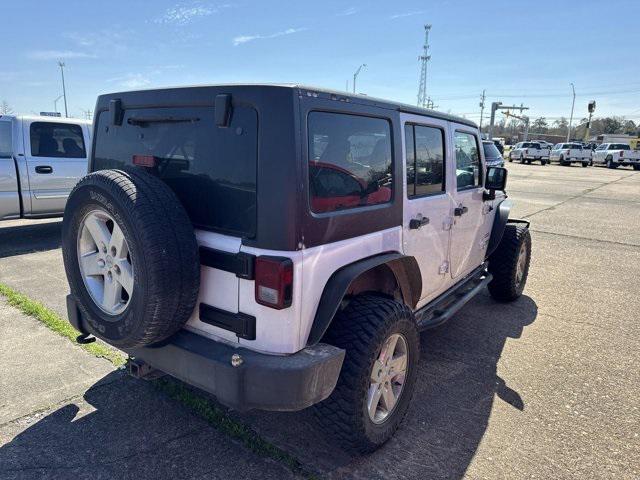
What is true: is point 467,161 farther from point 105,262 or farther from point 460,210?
point 105,262

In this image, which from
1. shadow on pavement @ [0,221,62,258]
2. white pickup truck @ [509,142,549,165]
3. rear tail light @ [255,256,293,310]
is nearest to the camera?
rear tail light @ [255,256,293,310]

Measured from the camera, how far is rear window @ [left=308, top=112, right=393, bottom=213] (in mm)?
2303

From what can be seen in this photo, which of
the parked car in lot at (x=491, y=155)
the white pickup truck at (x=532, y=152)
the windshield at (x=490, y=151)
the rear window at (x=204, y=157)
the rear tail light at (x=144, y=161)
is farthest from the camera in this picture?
the white pickup truck at (x=532, y=152)

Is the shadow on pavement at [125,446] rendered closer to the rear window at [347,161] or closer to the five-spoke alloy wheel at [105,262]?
the five-spoke alloy wheel at [105,262]

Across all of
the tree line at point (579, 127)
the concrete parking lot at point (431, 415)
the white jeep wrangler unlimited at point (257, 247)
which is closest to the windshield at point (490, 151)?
the concrete parking lot at point (431, 415)

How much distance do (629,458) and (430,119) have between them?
2419 millimetres

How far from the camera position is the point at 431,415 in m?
3.08

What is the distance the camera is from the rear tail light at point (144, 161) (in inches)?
104

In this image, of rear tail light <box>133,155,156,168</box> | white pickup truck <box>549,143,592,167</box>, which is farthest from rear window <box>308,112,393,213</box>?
white pickup truck <box>549,143,592,167</box>

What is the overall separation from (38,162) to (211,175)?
20.6 ft

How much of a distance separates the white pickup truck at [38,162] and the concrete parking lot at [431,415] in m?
2.70

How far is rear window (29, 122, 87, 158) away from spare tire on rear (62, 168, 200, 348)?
19.0 ft

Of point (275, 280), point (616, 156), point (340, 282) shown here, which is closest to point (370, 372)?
point (340, 282)

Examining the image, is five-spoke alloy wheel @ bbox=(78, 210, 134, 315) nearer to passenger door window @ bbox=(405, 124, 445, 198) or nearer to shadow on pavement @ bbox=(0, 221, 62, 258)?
passenger door window @ bbox=(405, 124, 445, 198)
